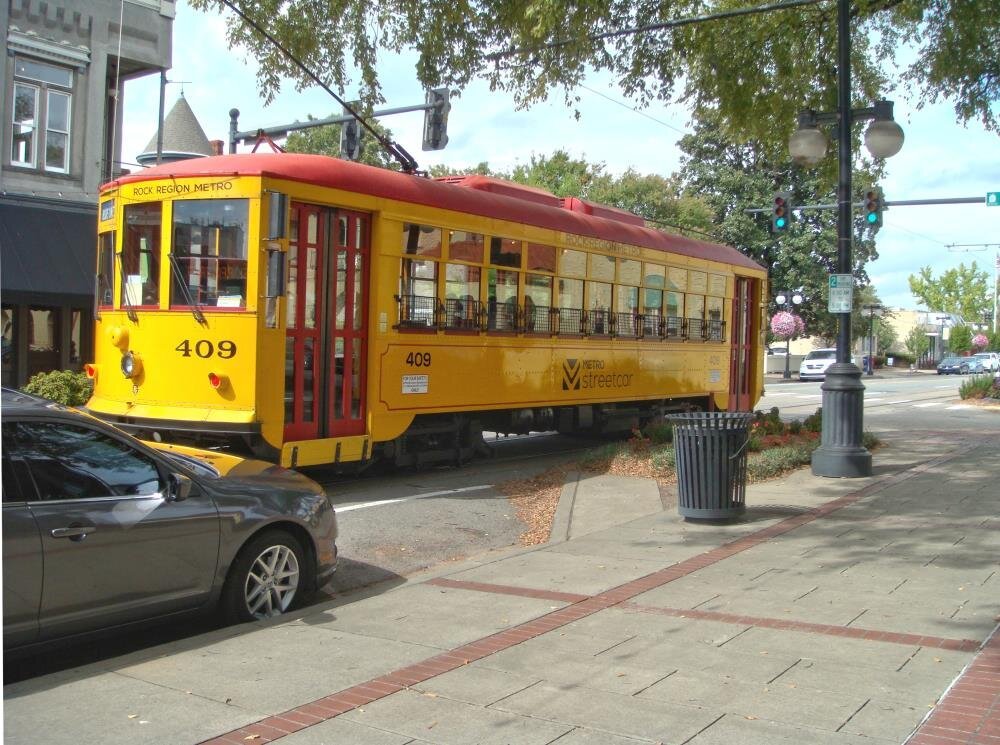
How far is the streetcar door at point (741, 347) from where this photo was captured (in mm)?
19000

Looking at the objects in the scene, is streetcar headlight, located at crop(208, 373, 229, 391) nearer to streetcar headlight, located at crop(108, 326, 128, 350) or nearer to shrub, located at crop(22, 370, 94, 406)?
streetcar headlight, located at crop(108, 326, 128, 350)

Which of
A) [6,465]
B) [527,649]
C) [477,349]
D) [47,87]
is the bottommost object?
[527,649]

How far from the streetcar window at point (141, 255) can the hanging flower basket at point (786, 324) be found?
39997mm

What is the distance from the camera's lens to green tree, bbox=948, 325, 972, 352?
3469 inches

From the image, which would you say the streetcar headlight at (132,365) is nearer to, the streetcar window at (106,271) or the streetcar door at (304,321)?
the streetcar window at (106,271)

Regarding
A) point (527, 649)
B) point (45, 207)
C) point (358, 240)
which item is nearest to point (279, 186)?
point (358, 240)

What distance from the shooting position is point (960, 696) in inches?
181

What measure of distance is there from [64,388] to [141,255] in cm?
576

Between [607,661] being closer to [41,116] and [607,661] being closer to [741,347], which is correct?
[741,347]

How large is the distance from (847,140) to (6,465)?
33.5 feet

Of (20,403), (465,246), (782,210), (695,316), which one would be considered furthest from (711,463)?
(782,210)

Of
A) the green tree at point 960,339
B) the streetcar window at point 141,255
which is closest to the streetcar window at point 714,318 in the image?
the streetcar window at point 141,255

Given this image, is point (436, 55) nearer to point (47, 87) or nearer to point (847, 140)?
point (847, 140)

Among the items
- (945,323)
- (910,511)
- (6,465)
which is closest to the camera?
(6,465)
